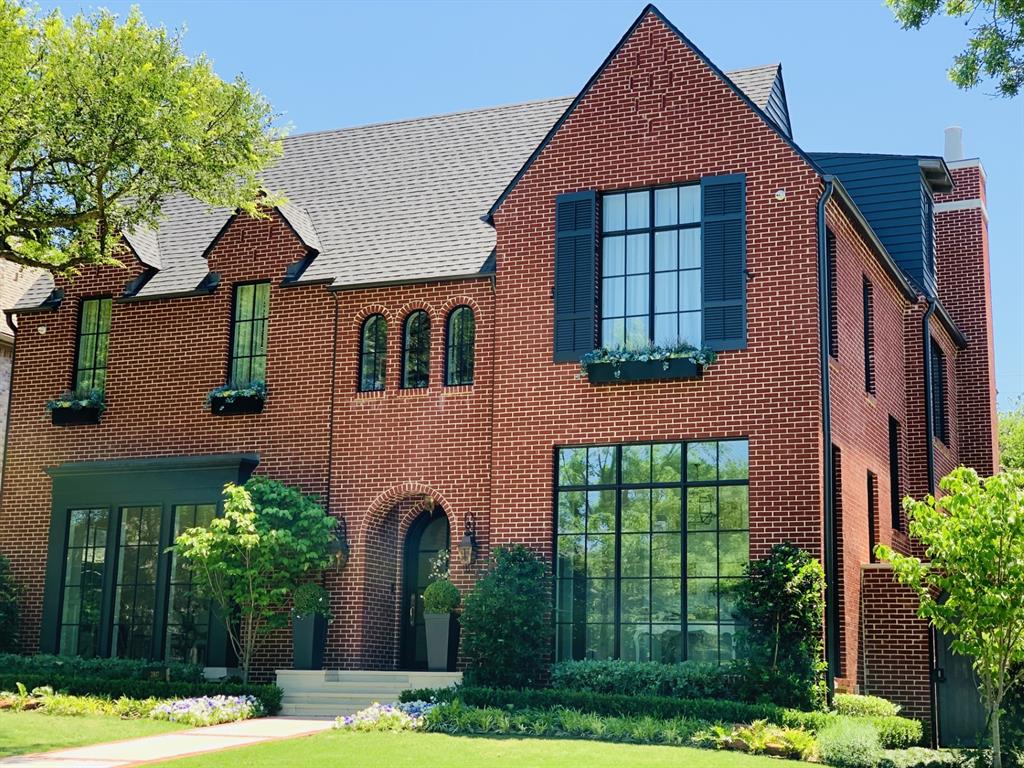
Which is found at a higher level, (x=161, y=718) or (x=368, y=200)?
(x=368, y=200)

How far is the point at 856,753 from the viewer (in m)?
14.3

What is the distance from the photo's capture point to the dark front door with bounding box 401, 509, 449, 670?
71.5 ft

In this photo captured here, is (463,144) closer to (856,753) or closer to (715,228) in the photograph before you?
(715,228)

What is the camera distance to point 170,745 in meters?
15.3

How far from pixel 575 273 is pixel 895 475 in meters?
8.08

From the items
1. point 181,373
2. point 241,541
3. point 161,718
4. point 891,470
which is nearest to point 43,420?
point 181,373

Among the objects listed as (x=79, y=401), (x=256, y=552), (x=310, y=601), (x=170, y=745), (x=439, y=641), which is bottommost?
(x=170, y=745)

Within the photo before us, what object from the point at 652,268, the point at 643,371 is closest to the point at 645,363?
the point at 643,371

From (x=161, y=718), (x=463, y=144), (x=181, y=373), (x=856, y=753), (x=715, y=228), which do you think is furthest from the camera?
(x=463, y=144)

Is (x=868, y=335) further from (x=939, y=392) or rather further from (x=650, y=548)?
(x=650, y=548)

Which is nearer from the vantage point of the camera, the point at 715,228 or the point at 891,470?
the point at 715,228

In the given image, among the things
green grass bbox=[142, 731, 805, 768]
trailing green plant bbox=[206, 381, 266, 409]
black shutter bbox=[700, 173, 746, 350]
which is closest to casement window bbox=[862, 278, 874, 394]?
black shutter bbox=[700, 173, 746, 350]

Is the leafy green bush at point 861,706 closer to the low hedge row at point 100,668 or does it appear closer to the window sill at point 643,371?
the window sill at point 643,371

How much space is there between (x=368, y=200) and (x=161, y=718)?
10.8 metres
